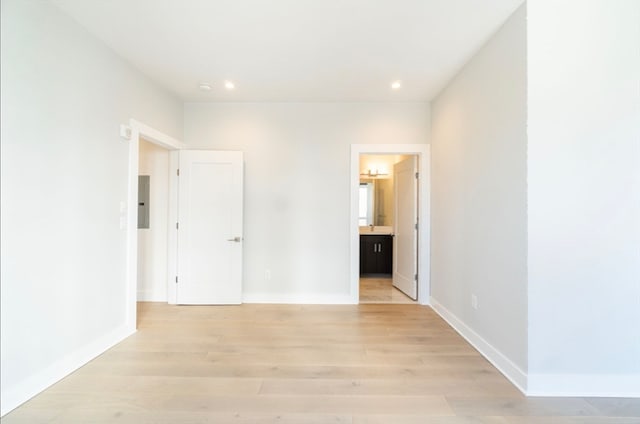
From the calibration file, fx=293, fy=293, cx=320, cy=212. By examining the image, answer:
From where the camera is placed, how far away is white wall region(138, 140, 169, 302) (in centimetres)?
399

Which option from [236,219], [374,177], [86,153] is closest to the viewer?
[86,153]

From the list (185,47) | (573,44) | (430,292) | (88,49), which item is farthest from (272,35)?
(430,292)

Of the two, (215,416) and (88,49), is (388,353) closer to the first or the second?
(215,416)

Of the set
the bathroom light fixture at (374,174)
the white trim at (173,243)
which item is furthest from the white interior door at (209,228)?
the bathroom light fixture at (374,174)

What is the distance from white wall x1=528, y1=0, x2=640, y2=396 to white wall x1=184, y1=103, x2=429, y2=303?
2.07 metres

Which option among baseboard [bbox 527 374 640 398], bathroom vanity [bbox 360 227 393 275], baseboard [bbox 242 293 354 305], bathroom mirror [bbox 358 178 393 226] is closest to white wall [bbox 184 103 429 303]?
baseboard [bbox 242 293 354 305]

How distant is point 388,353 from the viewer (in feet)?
8.46

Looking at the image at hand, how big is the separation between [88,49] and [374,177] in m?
4.65

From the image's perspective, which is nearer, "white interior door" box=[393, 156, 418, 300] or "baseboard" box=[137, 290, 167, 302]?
"baseboard" box=[137, 290, 167, 302]

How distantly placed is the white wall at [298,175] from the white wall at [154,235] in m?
0.57

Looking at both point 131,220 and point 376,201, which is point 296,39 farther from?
point 376,201

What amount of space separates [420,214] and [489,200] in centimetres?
154

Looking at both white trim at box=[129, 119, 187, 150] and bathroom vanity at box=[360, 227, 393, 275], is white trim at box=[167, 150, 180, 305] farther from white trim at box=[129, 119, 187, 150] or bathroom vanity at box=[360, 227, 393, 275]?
bathroom vanity at box=[360, 227, 393, 275]

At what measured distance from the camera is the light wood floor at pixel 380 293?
4.16 m
